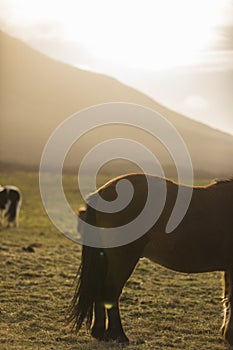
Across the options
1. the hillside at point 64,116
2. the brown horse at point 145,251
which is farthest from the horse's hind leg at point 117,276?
the hillside at point 64,116

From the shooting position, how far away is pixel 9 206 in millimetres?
22516

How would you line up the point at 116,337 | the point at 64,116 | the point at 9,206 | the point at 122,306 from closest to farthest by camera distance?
the point at 116,337 < the point at 122,306 < the point at 9,206 < the point at 64,116

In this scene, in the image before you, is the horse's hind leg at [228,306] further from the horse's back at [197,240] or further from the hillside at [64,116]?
the hillside at [64,116]

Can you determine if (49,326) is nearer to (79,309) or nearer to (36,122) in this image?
(79,309)

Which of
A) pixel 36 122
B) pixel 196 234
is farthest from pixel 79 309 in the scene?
pixel 36 122

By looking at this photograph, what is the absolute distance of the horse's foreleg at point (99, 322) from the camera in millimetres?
6337

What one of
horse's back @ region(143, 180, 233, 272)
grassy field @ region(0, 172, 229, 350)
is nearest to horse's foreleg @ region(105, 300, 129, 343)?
grassy field @ region(0, 172, 229, 350)

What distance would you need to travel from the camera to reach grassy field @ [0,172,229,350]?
21.1 ft

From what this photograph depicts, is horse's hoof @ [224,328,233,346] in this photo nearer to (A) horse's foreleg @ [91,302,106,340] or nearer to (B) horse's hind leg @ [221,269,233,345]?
(B) horse's hind leg @ [221,269,233,345]

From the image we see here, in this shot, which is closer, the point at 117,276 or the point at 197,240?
the point at 117,276

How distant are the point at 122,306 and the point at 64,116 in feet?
626

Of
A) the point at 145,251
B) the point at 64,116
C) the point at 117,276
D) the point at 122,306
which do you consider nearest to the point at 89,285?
the point at 117,276

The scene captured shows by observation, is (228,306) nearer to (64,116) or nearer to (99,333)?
(99,333)

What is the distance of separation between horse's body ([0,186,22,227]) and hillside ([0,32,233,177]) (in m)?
71.4
